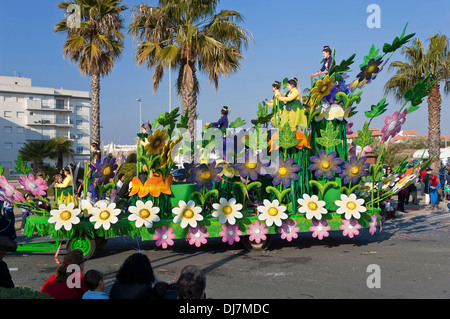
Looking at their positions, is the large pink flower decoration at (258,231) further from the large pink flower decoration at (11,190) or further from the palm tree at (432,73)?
the palm tree at (432,73)

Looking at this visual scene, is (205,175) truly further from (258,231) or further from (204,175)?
(258,231)

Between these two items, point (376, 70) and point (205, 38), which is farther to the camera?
point (205, 38)

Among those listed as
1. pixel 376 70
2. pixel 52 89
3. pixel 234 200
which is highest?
pixel 52 89

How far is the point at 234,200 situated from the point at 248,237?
1.02 m

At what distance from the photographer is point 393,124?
8.40 meters

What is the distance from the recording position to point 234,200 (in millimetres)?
7762

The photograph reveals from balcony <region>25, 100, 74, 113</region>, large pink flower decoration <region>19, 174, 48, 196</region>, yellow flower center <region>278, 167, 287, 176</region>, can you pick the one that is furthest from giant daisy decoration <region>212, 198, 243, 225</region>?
balcony <region>25, 100, 74, 113</region>

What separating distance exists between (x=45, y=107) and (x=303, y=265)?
64.3m

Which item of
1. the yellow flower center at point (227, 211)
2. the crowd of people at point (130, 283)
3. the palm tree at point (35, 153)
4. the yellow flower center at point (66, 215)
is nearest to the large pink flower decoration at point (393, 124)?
the yellow flower center at point (227, 211)

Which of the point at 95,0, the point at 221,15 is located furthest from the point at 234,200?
the point at 95,0

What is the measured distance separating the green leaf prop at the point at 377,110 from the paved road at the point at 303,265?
2.69m

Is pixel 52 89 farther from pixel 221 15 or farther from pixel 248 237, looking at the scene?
pixel 248 237

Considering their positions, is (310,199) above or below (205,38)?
below

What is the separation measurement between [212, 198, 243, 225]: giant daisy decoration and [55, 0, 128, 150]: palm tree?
12.8 m
